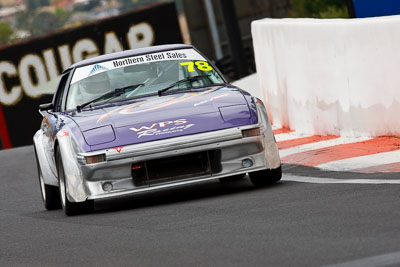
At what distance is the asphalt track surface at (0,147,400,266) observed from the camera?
6.09 m

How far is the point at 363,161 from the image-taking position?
1010 cm

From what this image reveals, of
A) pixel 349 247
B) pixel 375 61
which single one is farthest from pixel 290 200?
pixel 375 61

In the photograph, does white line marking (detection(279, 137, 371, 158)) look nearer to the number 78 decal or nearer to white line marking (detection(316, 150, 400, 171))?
white line marking (detection(316, 150, 400, 171))

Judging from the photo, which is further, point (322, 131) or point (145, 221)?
point (322, 131)

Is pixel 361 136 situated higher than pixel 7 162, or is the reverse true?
pixel 361 136

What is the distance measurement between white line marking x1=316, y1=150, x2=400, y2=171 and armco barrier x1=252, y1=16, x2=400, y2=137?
0.96m

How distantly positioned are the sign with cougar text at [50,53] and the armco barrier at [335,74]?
41.8 ft

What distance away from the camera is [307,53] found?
1333 cm

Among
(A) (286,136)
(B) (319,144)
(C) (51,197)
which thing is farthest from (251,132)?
(A) (286,136)

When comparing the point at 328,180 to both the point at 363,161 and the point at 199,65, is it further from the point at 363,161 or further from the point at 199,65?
the point at 199,65

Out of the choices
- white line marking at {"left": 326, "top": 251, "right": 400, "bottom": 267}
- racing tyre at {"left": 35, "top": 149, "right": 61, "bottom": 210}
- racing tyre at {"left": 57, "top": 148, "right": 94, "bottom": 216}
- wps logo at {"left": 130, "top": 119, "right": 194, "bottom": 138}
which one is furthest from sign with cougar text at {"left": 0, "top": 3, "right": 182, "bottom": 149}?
white line marking at {"left": 326, "top": 251, "right": 400, "bottom": 267}

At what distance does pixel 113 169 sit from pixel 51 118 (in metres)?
1.56

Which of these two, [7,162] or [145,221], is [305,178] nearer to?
[145,221]

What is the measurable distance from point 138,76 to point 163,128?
1342 mm
